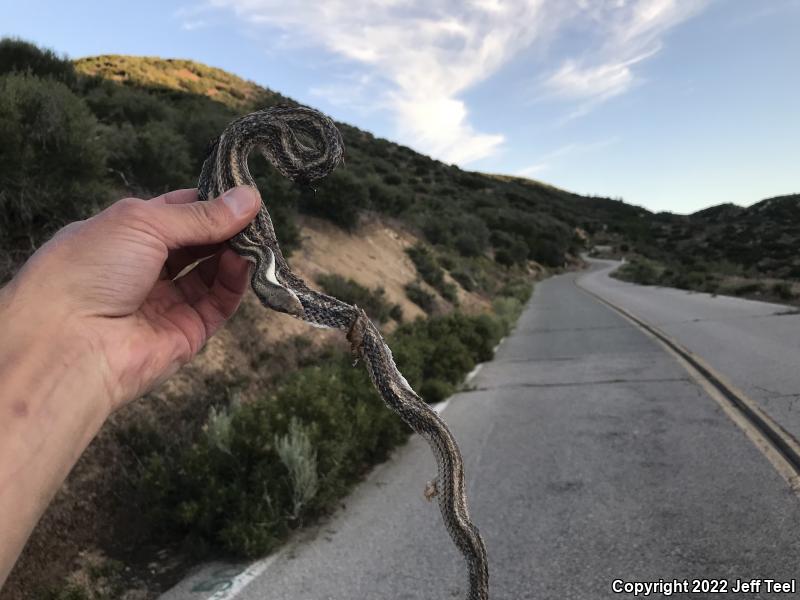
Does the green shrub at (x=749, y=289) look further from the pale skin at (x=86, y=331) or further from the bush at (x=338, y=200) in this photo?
the pale skin at (x=86, y=331)

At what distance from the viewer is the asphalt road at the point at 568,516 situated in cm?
408

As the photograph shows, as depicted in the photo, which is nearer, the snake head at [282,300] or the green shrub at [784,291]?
the snake head at [282,300]

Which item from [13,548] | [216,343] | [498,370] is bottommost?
[498,370]

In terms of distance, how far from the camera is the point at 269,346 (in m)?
9.85

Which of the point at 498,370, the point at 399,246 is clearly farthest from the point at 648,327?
the point at 399,246

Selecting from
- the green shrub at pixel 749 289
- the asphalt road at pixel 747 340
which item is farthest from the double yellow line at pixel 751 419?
the green shrub at pixel 749 289

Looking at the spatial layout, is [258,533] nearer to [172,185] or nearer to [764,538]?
[764,538]

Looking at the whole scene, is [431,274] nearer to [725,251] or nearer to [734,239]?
[725,251]

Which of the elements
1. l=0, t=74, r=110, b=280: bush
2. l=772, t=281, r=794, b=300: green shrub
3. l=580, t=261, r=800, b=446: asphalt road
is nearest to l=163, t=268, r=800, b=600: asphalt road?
l=580, t=261, r=800, b=446: asphalt road

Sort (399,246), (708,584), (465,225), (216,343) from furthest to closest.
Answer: (465,225) → (399,246) → (216,343) → (708,584)

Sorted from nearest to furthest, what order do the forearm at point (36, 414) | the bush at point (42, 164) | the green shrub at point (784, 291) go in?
the forearm at point (36, 414) < the bush at point (42, 164) < the green shrub at point (784, 291)

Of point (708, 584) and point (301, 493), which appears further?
point (301, 493)

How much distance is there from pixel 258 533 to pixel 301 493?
631mm

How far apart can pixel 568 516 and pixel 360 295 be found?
9261mm
